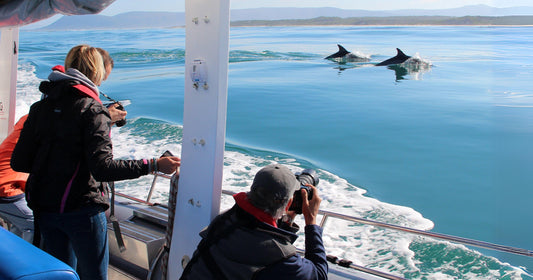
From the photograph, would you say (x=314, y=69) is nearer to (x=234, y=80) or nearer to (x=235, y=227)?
(x=234, y=80)

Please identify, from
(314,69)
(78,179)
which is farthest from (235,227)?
(314,69)

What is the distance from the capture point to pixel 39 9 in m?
1.59

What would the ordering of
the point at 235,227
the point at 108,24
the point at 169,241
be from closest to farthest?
the point at 235,227 → the point at 169,241 → the point at 108,24

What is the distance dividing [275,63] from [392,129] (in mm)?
11423

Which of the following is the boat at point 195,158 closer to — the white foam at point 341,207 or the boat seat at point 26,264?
the boat seat at point 26,264

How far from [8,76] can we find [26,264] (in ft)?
9.02

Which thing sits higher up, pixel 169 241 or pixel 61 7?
pixel 61 7

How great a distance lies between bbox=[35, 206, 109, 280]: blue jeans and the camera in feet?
5.00

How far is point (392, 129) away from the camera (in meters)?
12.7

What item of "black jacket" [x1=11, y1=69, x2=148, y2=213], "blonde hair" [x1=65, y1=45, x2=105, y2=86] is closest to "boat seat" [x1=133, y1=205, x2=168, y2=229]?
"black jacket" [x1=11, y1=69, x2=148, y2=213]

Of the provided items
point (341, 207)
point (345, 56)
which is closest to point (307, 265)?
point (341, 207)

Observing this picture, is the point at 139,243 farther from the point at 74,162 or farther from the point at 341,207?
the point at 341,207

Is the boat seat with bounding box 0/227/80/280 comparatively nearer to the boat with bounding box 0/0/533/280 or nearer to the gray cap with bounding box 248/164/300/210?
the gray cap with bounding box 248/164/300/210

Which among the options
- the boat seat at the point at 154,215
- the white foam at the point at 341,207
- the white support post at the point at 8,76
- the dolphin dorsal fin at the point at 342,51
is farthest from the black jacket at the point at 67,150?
the dolphin dorsal fin at the point at 342,51
